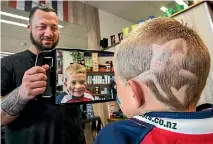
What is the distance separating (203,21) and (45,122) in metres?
1.00

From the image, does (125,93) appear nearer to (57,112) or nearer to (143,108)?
(143,108)

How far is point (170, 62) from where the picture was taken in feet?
1.22

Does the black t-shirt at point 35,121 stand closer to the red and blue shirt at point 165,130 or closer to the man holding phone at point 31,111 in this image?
the man holding phone at point 31,111

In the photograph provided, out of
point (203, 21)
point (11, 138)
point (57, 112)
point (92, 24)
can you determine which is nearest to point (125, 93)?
point (57, 112)

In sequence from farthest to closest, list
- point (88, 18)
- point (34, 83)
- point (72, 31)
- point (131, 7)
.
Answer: point (131, 7) < point (88, 18) < point (72, 31) < point (34, 83)

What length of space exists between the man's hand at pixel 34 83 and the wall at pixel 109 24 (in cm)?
233

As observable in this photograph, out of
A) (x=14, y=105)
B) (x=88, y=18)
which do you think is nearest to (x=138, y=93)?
(x=14, y=105)

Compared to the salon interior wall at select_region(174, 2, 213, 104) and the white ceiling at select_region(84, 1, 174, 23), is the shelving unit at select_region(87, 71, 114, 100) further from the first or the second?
the white ceiling at select_region(84, 1, 174, 23)

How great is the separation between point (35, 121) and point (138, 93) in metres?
0.59

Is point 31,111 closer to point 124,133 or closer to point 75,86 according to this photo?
point 75,86

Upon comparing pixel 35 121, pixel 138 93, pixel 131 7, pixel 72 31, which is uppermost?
pixel 131 7

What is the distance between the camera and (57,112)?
2.80 ft

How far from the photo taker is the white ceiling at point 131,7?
9.48ft

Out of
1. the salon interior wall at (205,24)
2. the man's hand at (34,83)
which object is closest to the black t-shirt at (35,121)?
the man's hand at (34,83)
